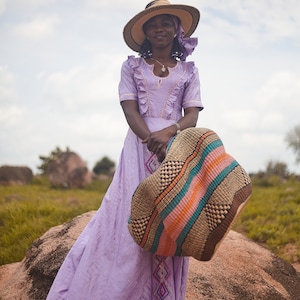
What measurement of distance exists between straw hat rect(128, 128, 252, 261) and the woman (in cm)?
26

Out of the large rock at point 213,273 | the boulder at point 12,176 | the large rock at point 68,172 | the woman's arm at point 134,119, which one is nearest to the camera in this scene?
the woman's arm at point 134,119

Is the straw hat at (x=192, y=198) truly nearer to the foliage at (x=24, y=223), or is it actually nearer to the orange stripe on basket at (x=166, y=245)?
the orange stripe on basket at (x=166, y=245)

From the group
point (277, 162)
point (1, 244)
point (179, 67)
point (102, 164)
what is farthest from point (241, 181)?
point (102, 164)

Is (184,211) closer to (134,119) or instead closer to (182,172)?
(182,172)

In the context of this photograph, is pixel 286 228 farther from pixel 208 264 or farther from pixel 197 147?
pixel 197 147

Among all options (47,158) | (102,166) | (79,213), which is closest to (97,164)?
(102,166)

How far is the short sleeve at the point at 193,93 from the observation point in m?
2.69

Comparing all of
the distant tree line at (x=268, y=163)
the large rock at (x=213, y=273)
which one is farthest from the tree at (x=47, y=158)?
the large rock at (x=213, y=273)

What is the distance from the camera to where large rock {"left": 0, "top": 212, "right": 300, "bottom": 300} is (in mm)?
3603

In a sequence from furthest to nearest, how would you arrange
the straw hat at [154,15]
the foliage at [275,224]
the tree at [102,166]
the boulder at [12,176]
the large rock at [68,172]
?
1. the tree at [102,166]
2. the boulder at [12,176]
3. the large rock at [68,172]
4. the foliage at [275,224]
5. the straw hat at [154,15]

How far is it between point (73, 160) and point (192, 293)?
11.4m

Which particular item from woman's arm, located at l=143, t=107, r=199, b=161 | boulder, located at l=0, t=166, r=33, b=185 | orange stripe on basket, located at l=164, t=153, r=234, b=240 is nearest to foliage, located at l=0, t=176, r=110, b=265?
woman's arm, located at l=143, t=107, r=199, b=161

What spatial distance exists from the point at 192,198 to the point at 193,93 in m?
0.87

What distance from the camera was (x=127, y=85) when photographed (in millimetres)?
2688
